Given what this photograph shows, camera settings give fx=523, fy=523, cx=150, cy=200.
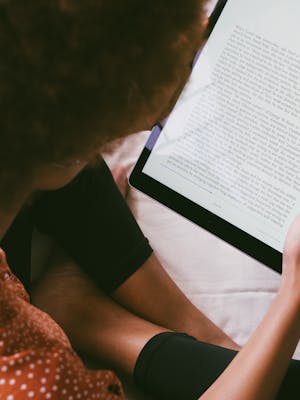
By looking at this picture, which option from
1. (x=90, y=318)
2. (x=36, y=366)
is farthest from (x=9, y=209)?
(x=90, y=318)

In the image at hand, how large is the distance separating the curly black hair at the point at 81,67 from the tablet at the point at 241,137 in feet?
0.76

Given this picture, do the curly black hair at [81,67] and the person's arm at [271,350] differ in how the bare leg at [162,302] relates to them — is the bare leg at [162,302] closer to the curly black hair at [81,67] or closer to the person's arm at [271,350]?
the person's arm at [271,350]

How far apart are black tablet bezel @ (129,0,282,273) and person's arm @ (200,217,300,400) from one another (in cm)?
3

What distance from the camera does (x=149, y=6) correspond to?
0.36m

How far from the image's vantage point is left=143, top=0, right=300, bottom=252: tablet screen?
23.9 inches

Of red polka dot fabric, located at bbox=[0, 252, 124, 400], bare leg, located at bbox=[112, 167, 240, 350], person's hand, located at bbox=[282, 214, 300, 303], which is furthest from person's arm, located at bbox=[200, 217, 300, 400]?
bare leg, located at bbox=[112, 167, 240, 350]

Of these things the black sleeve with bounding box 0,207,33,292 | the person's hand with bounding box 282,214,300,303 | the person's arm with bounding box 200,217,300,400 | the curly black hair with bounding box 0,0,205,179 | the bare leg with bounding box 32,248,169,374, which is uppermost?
the curly black hair with bounding box 0,0,205,179

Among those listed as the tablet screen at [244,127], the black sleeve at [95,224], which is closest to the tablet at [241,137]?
the tablet screen at [244,127]

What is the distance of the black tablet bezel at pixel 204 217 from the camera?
0.62 m

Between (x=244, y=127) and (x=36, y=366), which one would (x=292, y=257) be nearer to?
(x=244, y=127)

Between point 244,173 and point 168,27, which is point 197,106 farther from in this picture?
point 168,27

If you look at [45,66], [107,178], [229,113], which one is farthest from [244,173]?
[45,66]

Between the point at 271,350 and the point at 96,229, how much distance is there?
0.32m

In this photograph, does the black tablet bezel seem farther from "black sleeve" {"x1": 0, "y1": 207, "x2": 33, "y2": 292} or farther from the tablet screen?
"black sleeve" {"x1": 0, "y1": 207, "x2": 33, "y2": 292}
